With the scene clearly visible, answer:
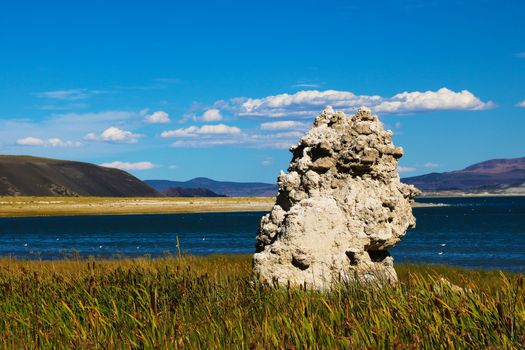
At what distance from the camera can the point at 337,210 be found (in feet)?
41.2

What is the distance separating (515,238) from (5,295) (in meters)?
57.7

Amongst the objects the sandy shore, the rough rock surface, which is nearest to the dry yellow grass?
the sandy shore

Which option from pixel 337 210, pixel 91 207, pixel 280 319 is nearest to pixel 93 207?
pixel 91 207

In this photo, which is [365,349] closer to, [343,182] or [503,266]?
[343,182]

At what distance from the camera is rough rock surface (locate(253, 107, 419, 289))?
1220 centimetres

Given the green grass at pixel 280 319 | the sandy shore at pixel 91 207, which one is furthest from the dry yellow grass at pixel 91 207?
the green grass at pixel 280 319

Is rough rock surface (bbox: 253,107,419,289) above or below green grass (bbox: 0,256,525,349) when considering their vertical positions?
above

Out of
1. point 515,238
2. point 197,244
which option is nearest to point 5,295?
point 197,244

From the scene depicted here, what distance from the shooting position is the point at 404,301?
28.5ft

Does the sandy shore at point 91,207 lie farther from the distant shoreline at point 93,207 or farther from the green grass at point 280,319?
the green grass at point 280,319

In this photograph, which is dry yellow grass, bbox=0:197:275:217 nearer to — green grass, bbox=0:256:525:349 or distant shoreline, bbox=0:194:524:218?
distant shoreline, bbox=0:194:524:218

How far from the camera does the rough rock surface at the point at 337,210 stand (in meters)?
12.2

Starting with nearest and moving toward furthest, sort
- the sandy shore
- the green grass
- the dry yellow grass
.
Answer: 1. the green grass
2. the sandy shore
3. the dry yellow grass

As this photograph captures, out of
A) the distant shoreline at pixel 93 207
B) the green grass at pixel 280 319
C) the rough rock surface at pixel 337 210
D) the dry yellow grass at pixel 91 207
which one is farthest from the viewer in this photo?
the dry yellow grass at pixel 91 207
